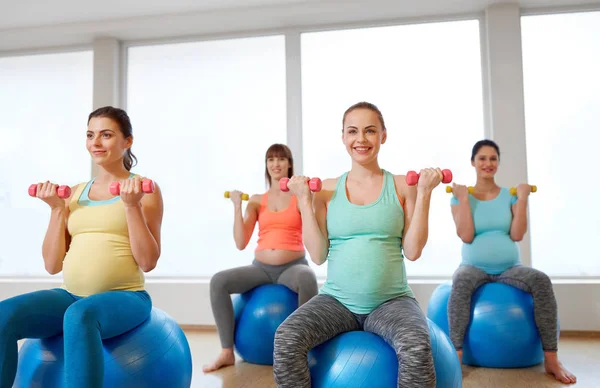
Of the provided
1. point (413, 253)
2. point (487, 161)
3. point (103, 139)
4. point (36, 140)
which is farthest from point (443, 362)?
point (36, 140)

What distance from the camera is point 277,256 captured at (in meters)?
2.86

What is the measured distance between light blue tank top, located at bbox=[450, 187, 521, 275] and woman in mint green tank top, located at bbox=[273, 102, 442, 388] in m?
1.14

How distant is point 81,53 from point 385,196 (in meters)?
3.75

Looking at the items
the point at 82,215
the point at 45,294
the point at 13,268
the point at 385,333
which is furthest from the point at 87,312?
the point at 13,268

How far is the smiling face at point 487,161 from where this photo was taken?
9.24 feet

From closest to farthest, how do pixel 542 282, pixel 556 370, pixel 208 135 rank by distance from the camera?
1. pixel 556 370
2. pixel 542 282
3. pixel 208 135

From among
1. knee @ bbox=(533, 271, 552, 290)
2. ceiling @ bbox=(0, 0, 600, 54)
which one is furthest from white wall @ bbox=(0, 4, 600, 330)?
knee @ bbox=(533, 271, 552, 290)

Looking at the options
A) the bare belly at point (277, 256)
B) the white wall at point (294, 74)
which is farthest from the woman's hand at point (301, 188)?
the white wall at point (294, 74)

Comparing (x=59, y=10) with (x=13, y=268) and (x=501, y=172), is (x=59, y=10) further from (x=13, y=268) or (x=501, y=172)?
(x=501, y=172)

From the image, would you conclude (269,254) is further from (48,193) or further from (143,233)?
(48,193)

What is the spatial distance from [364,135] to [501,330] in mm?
1410

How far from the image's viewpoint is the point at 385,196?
1.76m

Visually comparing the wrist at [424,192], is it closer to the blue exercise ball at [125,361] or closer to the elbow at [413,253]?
the elbow at [413,253]

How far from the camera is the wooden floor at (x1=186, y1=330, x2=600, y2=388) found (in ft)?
7.67
